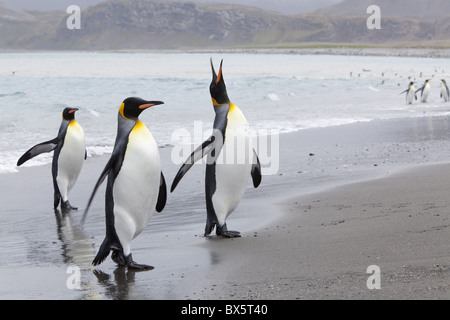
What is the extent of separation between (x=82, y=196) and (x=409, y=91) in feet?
44.1

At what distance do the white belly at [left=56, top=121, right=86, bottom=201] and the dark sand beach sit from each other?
204 millimetres

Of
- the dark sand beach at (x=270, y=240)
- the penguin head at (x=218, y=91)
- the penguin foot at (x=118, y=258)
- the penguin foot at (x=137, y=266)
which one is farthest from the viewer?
the penguin head at (x=218, y=91)

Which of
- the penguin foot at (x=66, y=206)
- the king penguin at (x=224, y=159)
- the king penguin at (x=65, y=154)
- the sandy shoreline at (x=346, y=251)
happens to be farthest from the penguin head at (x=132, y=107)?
the king penguin at (x=65, y=154)

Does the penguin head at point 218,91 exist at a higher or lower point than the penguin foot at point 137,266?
higher

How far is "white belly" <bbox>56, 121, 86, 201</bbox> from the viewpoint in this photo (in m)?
5.95

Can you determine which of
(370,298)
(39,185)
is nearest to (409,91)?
(39,185)

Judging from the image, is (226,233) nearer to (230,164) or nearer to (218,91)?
(230,164)

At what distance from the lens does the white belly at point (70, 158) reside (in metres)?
5.95

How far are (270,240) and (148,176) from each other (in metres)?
0.88

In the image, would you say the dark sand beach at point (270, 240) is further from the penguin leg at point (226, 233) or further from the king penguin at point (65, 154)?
the king penguin at point (65, 154)

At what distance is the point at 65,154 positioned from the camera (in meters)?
6.06

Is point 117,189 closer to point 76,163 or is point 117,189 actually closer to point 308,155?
point 76,163

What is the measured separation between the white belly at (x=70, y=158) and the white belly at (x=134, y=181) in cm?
217

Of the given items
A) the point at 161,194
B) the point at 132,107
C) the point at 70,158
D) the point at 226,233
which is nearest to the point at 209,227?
the point at 226,233
